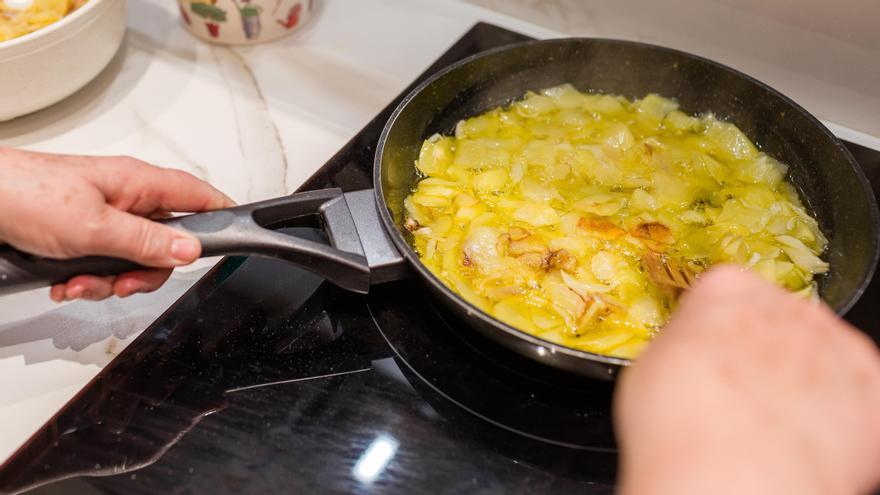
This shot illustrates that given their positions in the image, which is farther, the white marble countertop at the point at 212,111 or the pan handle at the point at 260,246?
the white marble countertop at the point at 212,111

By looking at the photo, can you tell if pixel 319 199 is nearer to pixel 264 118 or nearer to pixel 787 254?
pixel 264 118

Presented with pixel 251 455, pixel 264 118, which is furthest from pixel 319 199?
pixel 264 118

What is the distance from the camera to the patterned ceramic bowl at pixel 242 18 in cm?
143

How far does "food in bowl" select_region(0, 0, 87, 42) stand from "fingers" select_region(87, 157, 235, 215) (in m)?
0.51

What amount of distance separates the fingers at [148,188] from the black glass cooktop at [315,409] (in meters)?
0.14

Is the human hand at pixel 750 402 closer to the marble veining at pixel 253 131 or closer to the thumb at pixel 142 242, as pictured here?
the thumb at pixel 142 242

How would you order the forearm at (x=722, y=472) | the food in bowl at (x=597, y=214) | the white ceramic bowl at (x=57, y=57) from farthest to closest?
the white ceramic bowl at (x=57, y=57) → the food in bowl at (x=597, y=214) → the forearm at (x=722, y=472)

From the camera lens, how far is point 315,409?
0.89 metres

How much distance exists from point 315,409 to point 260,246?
209 millimetres

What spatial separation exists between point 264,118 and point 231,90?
0.12 metres

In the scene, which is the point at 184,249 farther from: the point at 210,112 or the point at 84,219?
the point at 210,112

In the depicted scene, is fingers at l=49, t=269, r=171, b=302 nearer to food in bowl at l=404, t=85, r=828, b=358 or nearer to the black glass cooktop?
the black glass cooktop

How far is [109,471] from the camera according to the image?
0.84 m

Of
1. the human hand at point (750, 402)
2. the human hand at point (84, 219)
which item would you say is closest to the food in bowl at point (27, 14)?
the human hand at point (84, 219)
